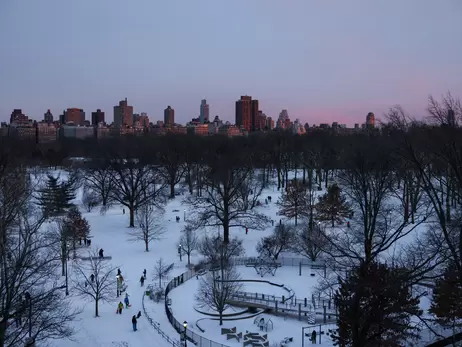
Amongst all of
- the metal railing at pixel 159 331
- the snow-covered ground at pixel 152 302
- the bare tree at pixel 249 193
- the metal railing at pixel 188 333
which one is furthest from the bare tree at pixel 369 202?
the bare tree at pixel 249 193

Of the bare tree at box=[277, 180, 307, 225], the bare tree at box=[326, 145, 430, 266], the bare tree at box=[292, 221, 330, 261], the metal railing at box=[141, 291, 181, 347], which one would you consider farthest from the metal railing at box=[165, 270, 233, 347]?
the bare tree at box=[277, 180, 307, 225]

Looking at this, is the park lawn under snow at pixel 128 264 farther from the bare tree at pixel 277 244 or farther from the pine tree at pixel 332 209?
the pine tree at pixel 332 209

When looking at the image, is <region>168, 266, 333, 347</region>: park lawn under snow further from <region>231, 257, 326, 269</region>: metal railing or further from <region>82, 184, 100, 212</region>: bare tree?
<region>82, 184, 100, 212</region>: bare tree

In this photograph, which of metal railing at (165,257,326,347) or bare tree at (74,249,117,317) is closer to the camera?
metal railing at (165,257,326,347)

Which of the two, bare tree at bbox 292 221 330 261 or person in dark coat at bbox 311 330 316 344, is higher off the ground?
bare tree at bbox 292 221 330 261

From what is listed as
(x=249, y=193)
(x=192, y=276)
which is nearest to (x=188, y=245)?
(x=192, y=276)

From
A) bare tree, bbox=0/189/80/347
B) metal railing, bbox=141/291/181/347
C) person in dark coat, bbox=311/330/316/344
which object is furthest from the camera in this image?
person in dark coat, bbox=311/330/316/344

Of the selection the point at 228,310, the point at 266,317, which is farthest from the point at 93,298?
the point at 266,317
